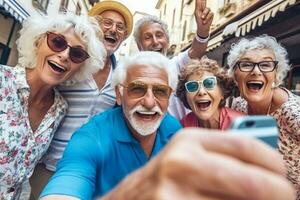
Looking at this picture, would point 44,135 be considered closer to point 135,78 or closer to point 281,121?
point 135,78

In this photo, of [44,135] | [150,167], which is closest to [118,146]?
[44,135]

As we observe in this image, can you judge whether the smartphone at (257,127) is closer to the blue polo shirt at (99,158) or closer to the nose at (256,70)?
the blue polo shirt at (99,158)

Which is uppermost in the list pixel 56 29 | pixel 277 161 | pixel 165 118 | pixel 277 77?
pixel 56 29

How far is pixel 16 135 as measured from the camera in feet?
6.93

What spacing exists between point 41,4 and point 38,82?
1033 cm

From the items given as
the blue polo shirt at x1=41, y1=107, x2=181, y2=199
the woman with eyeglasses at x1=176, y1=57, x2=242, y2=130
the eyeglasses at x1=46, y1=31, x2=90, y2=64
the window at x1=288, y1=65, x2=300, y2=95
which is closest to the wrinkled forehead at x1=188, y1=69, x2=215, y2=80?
the woman with eyeglasses at x1=176, y1=57, x2=242, y2=130

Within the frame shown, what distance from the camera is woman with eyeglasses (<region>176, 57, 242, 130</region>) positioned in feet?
8.33

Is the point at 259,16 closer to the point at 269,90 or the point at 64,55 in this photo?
the point at 269,90

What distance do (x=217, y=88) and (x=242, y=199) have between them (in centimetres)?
231

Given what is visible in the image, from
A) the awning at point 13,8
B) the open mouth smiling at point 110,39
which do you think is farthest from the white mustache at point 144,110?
the awning at point 13,8

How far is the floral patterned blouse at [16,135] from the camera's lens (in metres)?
2.07

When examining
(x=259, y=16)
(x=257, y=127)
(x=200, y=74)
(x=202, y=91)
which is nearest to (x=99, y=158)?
(x=202, y=91)

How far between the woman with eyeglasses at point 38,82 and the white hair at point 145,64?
1.38 ft

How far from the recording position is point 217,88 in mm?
2641
